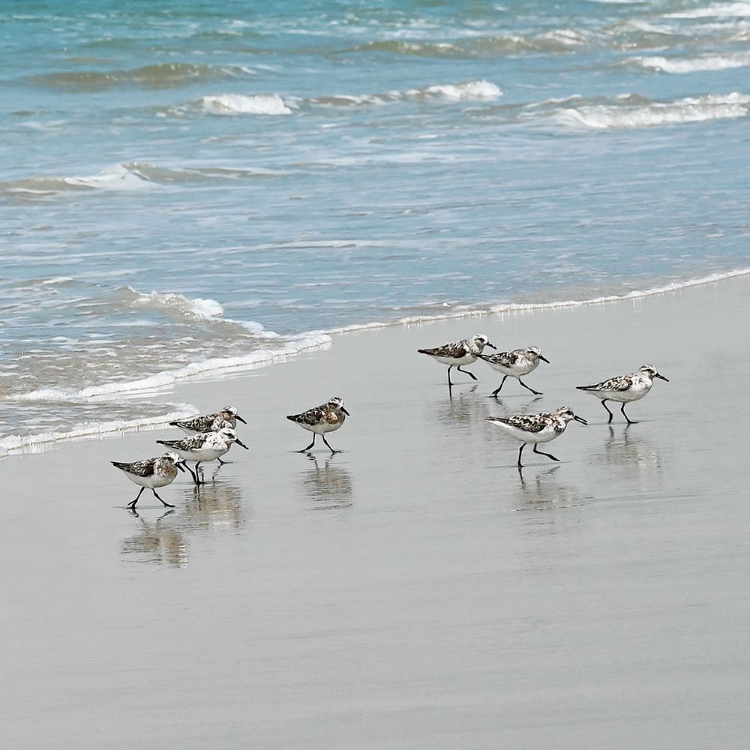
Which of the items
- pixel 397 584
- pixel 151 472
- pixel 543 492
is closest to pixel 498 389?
pixel 543 492

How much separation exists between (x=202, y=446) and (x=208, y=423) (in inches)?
26.0

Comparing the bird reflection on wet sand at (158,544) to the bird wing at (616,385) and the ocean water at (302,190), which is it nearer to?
the ocean water at (302,190)

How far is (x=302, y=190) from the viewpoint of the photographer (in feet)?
62.2

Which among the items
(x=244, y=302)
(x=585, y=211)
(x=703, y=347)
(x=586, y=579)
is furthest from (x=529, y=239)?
(x=586, y=579)

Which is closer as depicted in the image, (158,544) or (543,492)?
(158,544)

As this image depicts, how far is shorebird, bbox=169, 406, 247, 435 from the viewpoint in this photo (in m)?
8.23

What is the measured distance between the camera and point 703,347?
10195 millimetres

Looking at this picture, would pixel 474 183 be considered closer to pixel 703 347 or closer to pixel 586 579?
pixel 703 347

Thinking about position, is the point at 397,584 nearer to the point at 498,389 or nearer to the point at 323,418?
the point at 323,418

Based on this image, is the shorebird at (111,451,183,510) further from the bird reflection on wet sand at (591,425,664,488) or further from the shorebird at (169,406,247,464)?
the bird reflection on wet sand at (591,425,664,488)

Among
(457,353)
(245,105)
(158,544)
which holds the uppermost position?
(245,105)

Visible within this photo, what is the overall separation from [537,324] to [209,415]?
12.1 feet

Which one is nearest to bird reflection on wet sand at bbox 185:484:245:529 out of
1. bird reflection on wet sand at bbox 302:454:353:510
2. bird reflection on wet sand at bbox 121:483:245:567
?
bird reflection on wet sand at bbox 121:483:245:567

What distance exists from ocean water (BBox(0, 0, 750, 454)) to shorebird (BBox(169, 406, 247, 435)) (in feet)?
2.33
